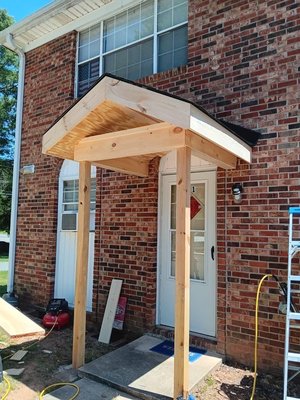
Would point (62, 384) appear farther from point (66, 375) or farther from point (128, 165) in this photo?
point (128, 165)

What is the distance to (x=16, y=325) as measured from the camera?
568 centimetres

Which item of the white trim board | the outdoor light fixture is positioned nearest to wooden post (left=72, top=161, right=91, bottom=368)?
the white trim board

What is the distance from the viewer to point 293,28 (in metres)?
4.47

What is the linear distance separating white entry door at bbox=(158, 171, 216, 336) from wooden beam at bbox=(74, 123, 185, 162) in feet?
4.91

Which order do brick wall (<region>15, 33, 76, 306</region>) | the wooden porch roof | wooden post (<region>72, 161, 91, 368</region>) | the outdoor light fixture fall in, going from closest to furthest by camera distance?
the wooden porch roof < wooden post (<region>72, 161, 91, 368</region>) < the outdoor light fixture < brick wall (<region>15, 33, 76, 306</region>)

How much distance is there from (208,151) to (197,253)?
1824 millimetres

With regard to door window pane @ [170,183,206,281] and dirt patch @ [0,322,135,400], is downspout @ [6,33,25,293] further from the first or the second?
door window pane @ [170,183,206,281]

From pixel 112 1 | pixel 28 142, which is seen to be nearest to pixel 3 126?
pixel 28 142

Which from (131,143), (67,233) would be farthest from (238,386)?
(67,233)

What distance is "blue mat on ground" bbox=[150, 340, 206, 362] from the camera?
4.53 metres

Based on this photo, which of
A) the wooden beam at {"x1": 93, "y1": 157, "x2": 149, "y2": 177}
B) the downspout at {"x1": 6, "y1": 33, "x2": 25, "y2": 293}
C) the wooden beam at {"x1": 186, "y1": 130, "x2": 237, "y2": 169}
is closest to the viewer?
the wooden beam at {"x1": 186, "y1": 130, "x2": 237, "y2": 169}

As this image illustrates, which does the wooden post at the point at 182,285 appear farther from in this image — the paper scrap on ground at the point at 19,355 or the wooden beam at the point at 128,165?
the paper scrap on ground at the point at 19,355

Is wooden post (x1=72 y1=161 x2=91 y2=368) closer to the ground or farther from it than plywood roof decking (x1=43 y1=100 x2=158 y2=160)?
closer to the ground

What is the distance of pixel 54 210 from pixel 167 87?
332 centimetres
